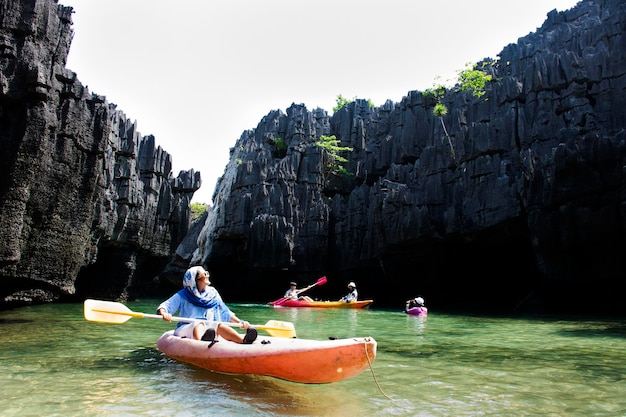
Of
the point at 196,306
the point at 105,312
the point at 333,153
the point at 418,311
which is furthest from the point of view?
the point at 333,153

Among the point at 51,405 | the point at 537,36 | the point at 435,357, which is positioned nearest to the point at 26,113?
the point at 51,405

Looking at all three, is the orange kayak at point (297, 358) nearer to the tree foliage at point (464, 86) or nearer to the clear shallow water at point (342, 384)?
the clear shallow water at point (342, 384)

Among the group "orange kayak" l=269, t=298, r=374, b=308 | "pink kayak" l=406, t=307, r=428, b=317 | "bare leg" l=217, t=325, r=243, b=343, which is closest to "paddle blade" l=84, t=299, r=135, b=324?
"bare leg" l=217, t=325, r=243, b=343

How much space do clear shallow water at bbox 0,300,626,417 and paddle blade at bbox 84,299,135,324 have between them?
1.97 ft

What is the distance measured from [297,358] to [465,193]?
20.4 metres

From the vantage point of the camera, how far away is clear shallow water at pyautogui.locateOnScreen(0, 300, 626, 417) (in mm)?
4609

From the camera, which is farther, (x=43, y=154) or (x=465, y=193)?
(x=465, y=193)

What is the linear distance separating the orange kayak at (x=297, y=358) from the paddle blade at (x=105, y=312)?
220 centimetres

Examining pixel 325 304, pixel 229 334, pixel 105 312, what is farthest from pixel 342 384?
pixel 325 304

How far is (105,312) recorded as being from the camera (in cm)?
761

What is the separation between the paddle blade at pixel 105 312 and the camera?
24.3 ft

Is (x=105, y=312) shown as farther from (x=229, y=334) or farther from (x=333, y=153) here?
(x=333, y=153)

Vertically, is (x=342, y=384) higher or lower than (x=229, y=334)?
lower

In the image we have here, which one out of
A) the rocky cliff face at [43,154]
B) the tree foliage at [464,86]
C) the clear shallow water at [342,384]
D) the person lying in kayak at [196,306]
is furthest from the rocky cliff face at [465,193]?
the person lying in kayak at [196,306]
